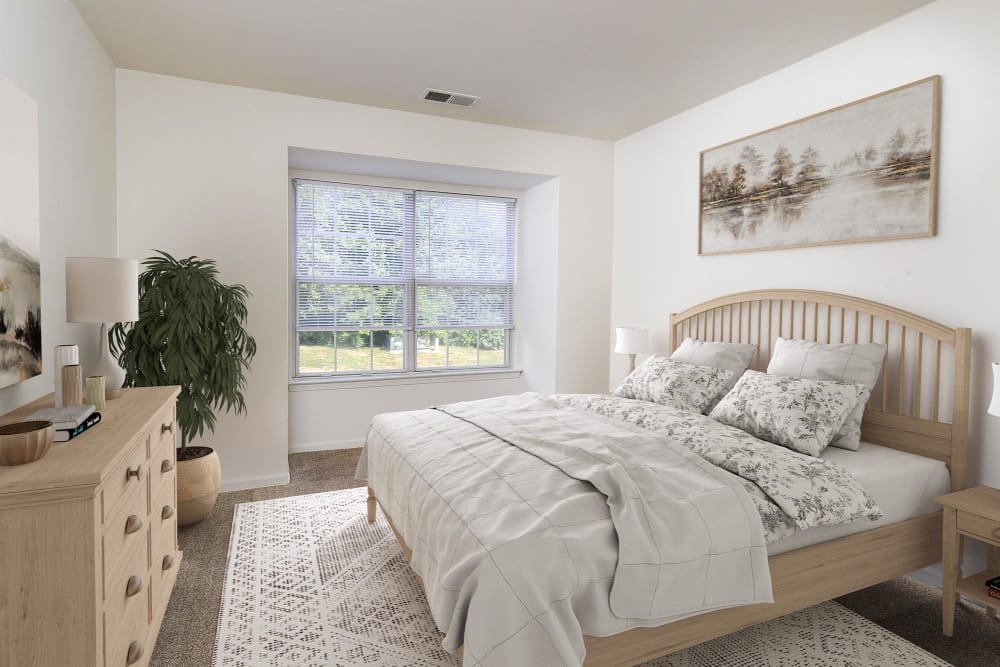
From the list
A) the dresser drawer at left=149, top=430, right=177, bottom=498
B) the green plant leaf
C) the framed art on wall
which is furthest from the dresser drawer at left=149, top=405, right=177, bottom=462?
the green plant leaf

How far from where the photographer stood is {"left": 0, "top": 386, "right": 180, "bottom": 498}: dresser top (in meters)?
1.31

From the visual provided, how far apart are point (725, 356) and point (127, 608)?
311 cm

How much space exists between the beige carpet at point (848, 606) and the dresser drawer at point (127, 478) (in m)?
0.66

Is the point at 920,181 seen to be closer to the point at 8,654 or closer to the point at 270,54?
the point at 270,54

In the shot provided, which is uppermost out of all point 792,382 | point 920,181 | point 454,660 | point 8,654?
point 920,181

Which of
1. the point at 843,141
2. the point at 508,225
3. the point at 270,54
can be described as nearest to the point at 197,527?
the point at 270,54

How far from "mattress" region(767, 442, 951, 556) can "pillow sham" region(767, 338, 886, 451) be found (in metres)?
0.10

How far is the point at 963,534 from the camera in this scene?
7.29ft

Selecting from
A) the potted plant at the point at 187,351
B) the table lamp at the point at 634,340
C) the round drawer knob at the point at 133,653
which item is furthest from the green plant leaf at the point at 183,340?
the table lamp at the point at 634,340

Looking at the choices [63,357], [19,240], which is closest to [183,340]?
[63,357]

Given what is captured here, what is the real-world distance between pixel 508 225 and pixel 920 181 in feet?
11.3

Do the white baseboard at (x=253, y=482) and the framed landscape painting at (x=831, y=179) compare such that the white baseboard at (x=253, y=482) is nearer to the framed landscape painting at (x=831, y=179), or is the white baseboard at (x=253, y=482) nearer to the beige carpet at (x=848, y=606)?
the beige carpet at (x=848, y=606)

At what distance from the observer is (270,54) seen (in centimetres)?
327

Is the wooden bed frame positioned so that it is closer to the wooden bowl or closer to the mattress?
the mattress
